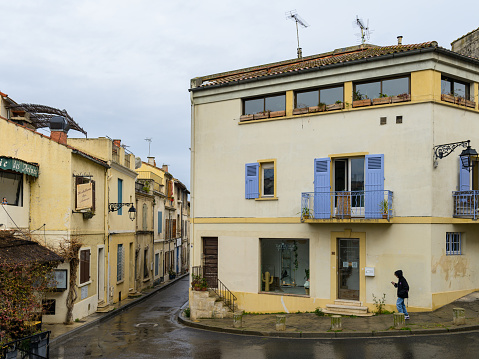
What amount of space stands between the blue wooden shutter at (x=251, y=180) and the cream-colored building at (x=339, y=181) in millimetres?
52

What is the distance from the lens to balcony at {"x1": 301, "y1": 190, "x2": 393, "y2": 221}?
16906 millimetres

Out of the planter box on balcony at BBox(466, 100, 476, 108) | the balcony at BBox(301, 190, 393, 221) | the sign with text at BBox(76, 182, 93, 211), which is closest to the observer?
the balcony at BBox(301, 190, 393, 221)

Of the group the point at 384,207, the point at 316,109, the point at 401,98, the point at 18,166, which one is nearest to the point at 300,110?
the point at 316,109

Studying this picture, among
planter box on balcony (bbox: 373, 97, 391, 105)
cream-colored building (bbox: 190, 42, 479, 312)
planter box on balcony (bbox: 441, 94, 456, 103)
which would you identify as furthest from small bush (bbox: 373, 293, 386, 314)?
planter box on balcony (bbox: 441, 94, 456, 103)

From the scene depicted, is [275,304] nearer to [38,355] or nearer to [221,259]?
[221,259]

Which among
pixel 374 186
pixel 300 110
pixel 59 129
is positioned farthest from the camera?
pixel 59 129

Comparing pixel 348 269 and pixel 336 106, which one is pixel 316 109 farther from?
pixel 348 269

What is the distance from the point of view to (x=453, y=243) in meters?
17.2

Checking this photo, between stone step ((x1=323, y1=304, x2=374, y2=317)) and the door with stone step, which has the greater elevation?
the door with stone step

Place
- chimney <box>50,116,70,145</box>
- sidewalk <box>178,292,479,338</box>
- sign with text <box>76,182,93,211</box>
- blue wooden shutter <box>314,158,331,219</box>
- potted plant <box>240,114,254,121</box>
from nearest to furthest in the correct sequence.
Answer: sidewalk <box>178,292,479,338</box> < blue wooden shutter <box>314,158,331,219</box> < sign with text <box>76,182,93,211</box> < chimney <box>50,116,70,145</box> < potted plant <box>240,114,254,121</box>

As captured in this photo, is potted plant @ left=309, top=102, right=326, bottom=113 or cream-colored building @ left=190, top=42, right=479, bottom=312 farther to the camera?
potted plant @ left=309, top=102, right=326, bottom=113

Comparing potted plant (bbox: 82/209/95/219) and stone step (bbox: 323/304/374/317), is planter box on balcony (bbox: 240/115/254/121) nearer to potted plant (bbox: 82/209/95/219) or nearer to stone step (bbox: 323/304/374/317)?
potted plant (bbox: 82/209/95/219)

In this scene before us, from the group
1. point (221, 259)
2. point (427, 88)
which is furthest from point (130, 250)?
point (427, 88)

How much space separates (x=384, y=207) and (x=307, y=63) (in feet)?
21.7
